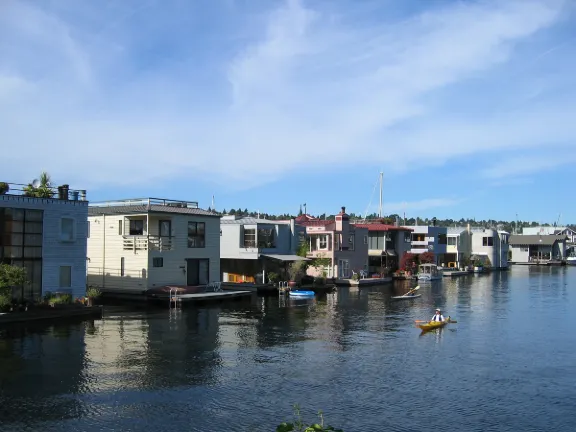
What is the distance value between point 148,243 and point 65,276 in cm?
1006

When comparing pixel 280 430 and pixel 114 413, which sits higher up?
pixel 280 430

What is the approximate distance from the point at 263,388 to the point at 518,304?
3816 cm

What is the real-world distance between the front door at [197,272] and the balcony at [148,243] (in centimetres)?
281

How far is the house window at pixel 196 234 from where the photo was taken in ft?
177

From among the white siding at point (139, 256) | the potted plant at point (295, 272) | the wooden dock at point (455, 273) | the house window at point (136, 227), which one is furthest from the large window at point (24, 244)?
the wooden dock at point (455, 273)

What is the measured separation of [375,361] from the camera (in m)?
28.0

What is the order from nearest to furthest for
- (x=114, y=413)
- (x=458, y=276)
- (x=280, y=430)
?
(x=280, y=430) → (x=114, y=413) → (x=458, y=276)

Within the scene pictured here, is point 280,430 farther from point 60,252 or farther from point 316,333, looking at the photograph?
point 60,252

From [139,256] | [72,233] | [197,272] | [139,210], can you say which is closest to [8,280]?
[72,233]

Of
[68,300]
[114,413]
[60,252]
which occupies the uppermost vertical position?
[60,252]

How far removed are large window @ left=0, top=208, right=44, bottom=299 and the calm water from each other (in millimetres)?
4831

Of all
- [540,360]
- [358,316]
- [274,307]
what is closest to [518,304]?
[358,316]

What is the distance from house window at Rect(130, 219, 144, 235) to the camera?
171 feet

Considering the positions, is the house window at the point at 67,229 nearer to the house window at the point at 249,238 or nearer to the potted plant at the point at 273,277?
the house window at the point at 249,238
